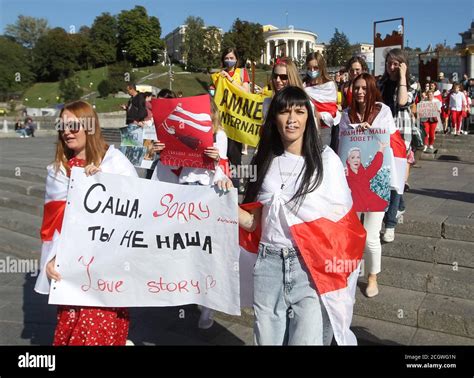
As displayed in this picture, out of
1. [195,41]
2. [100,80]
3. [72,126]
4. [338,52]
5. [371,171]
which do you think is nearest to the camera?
[72,126]

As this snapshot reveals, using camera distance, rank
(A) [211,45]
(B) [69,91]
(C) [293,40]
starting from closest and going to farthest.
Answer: (B) [69,91] → (A) [211,45] → (C) [293,40]

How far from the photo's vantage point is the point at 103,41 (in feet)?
312

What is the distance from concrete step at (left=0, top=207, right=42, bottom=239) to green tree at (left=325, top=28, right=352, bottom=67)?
48004 mm

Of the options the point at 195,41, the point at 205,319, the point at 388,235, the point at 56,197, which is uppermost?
the point at 195,41

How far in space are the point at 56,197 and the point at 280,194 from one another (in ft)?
4.70

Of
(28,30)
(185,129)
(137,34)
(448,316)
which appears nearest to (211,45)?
(137,34)

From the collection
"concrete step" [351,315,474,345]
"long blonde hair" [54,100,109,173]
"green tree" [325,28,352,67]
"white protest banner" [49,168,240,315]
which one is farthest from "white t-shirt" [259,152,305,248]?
"green tree" [325,28,352,67]

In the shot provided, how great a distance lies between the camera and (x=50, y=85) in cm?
8600

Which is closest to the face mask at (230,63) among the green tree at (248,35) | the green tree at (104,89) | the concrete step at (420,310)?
the concrete step at (420,310)

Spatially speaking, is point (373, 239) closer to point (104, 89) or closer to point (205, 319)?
point (205, 319)

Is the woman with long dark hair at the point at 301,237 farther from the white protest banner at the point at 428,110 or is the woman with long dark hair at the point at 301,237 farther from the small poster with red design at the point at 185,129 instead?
the white protest banner at the point at 428,110

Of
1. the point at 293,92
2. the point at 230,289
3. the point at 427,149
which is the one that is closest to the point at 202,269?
the point at 230,289
